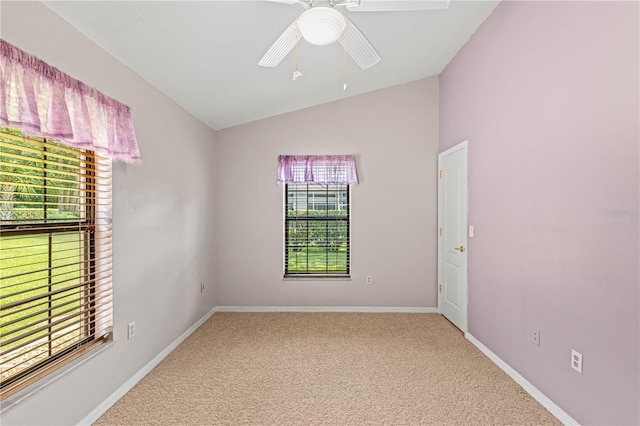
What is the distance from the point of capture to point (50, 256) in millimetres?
1763

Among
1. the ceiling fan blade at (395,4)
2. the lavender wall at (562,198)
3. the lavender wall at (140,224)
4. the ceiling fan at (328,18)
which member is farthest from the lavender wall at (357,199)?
the ceiling fan blade at (395,4)

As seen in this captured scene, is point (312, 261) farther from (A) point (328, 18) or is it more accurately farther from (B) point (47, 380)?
(A) point (328, 18)

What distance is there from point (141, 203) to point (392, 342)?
8.63 feet

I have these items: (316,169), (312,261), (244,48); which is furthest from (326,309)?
(244,48)

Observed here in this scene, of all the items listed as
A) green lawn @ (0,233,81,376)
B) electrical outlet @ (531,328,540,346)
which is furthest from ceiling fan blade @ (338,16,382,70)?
electrical outlet @ (531,328,540,346)

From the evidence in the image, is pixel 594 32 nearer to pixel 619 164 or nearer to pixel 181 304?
pixel 619 164

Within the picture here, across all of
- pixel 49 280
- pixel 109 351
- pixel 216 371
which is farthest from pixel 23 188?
pixel 216 371

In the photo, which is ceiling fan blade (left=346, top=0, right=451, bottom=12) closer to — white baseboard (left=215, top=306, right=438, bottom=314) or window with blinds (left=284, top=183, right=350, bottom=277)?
window with blinds (left=284, top=183, right=350, bottom=277)

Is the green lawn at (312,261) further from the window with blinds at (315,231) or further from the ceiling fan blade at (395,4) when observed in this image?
the ceiling fan blade at (395,4)

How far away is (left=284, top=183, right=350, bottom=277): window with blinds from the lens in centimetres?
420

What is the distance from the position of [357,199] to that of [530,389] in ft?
8.36

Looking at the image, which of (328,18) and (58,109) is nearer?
(328,18)

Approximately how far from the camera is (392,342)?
3.12 m

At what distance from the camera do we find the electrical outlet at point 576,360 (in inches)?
72.8
